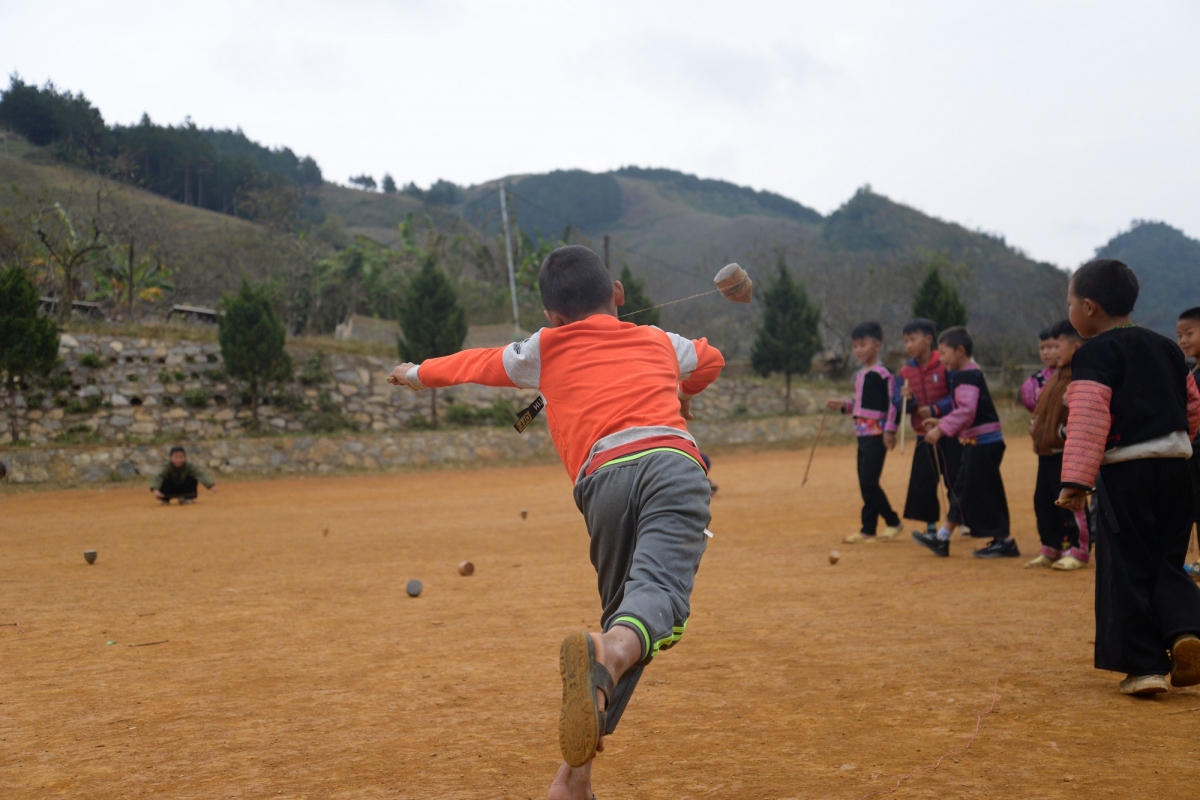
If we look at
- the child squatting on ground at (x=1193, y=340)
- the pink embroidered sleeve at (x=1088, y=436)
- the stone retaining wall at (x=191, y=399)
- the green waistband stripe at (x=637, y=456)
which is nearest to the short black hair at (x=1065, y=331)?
the child squatting on ground at (x=1193, y=340)

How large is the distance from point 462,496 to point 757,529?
732 centimetres

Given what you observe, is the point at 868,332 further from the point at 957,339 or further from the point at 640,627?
the point at 640,627

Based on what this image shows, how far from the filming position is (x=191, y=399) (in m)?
22.3

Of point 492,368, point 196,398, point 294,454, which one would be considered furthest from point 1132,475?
point 196,398

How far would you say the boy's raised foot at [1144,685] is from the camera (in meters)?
3.84

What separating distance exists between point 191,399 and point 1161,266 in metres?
47.1

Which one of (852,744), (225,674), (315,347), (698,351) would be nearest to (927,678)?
(852,744)

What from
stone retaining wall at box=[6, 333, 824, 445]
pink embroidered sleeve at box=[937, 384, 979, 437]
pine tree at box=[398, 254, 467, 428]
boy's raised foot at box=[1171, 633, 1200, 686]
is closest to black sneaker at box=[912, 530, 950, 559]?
pink embroidered sleeve at box=[937, 384, 979, 437]

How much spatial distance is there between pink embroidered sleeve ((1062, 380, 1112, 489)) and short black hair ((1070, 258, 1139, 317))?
0.37 metres

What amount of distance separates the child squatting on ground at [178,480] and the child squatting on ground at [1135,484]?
43.1 ft

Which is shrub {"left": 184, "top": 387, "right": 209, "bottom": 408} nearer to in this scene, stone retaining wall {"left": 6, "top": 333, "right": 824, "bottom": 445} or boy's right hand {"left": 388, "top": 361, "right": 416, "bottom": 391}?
stone retaining wall {"left": 6, "top": 333, "right": 824, "bottom": 445}

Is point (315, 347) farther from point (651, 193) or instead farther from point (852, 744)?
point (651, 193)

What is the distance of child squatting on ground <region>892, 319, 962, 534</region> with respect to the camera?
28.6 ft

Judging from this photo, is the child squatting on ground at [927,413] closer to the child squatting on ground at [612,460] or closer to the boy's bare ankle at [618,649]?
the child squatting on ground at [612,460]
